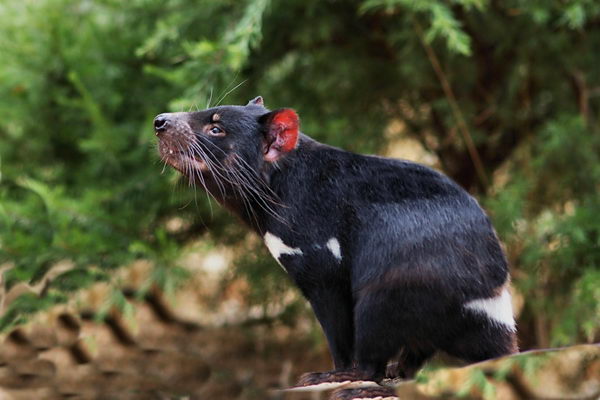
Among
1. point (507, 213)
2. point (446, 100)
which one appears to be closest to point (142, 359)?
point (507, 213)

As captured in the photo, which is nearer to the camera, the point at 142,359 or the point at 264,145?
the point at 264,145

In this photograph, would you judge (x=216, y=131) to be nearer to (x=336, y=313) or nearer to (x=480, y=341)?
(x=336, y=313)

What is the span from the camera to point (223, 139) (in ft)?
7.31

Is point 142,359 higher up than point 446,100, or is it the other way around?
point 446,100

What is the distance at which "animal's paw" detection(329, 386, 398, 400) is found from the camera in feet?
6.80

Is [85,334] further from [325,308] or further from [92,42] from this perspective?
[92,42]

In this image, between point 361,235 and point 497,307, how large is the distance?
1.36 feet

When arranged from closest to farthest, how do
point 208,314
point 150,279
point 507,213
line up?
point 507,213, point 150,279, point 208,314

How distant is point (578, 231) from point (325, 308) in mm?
2102

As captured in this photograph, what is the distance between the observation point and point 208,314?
5.79 meters

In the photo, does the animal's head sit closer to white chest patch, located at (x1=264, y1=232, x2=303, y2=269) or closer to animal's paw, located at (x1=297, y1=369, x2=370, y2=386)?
white chest patch, located at (x1=264, y1=232, x2=303, y2=269)

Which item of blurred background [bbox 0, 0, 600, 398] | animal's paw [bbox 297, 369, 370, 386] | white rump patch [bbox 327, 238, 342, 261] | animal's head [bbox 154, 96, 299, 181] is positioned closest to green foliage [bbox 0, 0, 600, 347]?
blurred background [bbox 0, 0, 600, 398]

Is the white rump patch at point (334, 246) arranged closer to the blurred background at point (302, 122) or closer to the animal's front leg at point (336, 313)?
the animal's front leg at point (336, 313)

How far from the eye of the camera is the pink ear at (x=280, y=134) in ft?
7.24
